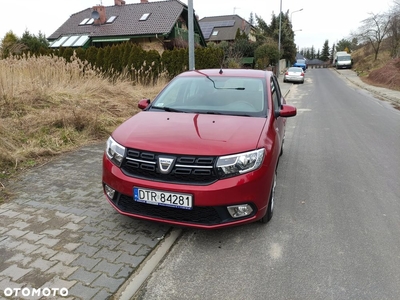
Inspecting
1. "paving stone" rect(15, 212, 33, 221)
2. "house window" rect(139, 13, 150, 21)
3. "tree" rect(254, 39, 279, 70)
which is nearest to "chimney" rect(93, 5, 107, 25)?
"house window" rect(139, 13, 150, 21)

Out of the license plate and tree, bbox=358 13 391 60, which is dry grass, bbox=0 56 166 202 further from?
tree, bbox=358 13 391 60

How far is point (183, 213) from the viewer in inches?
114

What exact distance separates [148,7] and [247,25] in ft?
88.1

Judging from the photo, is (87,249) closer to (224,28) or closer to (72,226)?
(72,226)

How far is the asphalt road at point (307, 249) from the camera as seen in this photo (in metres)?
2.50

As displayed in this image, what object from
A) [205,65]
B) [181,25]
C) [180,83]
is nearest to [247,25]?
[181,25]

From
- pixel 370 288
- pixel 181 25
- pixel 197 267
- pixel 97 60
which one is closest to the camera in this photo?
pixel 370 288

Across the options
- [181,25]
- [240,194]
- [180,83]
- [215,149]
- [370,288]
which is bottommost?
[370,288]

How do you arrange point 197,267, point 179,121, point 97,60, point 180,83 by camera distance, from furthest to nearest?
point 97,60 < point 180,83 < point 179,121 < point 197,267

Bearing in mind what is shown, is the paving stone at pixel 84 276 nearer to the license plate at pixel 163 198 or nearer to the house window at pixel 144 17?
the license plate at pixel 163 198

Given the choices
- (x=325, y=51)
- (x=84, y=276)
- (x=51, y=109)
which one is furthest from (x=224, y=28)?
(x=325, y=51)

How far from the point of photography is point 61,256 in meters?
2.78

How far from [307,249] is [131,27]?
2774 centimetres

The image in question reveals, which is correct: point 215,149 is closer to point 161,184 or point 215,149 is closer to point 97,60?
point 161,184
